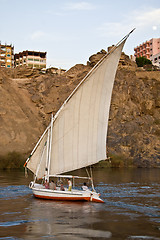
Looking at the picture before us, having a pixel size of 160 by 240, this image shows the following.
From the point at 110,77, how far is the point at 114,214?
12799 millimetres

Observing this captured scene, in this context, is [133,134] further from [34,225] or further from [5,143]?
[34,225]

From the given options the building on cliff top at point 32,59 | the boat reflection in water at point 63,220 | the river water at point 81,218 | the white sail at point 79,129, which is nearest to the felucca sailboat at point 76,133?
the white sail at point 79,129

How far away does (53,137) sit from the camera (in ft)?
97.6

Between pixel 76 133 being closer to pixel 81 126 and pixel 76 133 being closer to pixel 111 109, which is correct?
pixel 81 126

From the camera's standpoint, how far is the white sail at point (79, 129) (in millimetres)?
29203

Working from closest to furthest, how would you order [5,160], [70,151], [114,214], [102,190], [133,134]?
[114,214] < [70,151] < [102,190] < [5,160] < [133,134]

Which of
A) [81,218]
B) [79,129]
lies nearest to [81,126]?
[79,129]

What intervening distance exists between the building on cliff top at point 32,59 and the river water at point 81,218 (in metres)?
142

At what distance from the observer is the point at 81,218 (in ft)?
70.1

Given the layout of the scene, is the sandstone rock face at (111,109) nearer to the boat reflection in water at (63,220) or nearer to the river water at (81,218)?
the river water at (81,218)

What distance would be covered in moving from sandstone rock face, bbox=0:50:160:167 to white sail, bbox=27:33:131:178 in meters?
48.2

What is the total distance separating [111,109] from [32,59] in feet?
287

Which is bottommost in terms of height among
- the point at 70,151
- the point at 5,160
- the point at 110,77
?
the point at 5,160

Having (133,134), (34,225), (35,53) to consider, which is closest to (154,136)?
(133,134)
